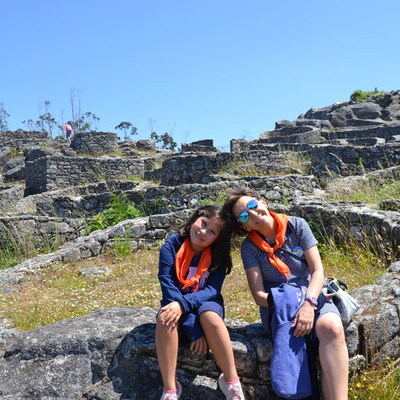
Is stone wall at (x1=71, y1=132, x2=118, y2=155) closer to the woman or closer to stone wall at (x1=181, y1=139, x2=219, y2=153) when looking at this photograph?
stone wall at (x1=181, y1=139, x2=219, y2=153)

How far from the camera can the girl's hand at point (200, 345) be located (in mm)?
2998

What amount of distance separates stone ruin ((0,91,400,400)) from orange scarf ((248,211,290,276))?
476 millimetres

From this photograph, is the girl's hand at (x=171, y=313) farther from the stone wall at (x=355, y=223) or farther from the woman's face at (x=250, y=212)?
the stone wall at (x=355, y=223)

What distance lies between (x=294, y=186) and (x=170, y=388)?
802 cm

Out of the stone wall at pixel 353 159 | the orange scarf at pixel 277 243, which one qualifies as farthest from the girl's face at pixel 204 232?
the stone wall at pixel 353 159

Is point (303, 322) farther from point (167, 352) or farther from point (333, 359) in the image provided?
point (167, 352)

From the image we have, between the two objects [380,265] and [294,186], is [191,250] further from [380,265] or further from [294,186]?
[294,186]

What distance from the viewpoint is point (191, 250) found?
3.39 meters

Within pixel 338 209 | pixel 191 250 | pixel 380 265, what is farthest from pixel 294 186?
pixel 191 250

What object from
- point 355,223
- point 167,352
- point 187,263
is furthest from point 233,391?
point 355,223

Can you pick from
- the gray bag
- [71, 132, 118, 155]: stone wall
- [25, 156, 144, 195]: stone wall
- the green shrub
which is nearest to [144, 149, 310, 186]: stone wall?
the green shrub

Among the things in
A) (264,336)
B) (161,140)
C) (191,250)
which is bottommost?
(264,336)

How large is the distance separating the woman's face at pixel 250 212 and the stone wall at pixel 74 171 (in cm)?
1516

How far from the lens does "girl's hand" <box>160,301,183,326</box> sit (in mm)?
2939
